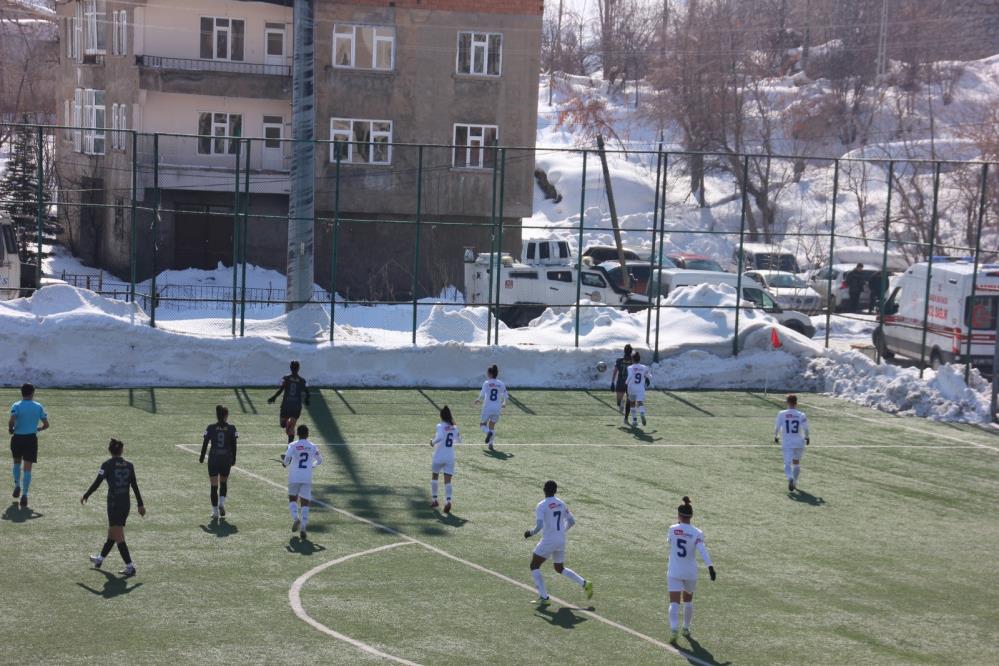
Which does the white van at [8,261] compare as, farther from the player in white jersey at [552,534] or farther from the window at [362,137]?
the player in white jersey at [552,534]

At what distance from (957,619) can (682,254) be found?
3557 cm

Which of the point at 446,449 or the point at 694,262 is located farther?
the point at 694,262

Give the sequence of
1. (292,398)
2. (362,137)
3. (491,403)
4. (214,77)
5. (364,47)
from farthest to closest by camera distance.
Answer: (364,47)
(362,137)
(214,77)
(491,403)
(292,398)

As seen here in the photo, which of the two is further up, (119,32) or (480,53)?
(119,32)

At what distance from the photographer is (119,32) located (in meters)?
45.7

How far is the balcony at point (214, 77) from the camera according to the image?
44.0 m

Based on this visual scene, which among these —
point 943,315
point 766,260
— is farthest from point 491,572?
point 766,260

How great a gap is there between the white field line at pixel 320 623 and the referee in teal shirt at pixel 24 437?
16.1ft

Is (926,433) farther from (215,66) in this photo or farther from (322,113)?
(215,66)

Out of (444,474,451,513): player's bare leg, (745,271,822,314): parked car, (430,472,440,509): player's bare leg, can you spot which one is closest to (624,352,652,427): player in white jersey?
(430,472,440,509): player's bare leg

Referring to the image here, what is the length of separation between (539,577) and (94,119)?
127 ft

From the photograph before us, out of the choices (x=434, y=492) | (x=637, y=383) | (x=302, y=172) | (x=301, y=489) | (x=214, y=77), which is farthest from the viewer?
(x=214, y=77)

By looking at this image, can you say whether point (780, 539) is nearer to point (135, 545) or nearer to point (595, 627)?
point (595, 627)

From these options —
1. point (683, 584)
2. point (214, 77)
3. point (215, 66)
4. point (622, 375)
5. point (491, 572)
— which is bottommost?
point (491, 572)
